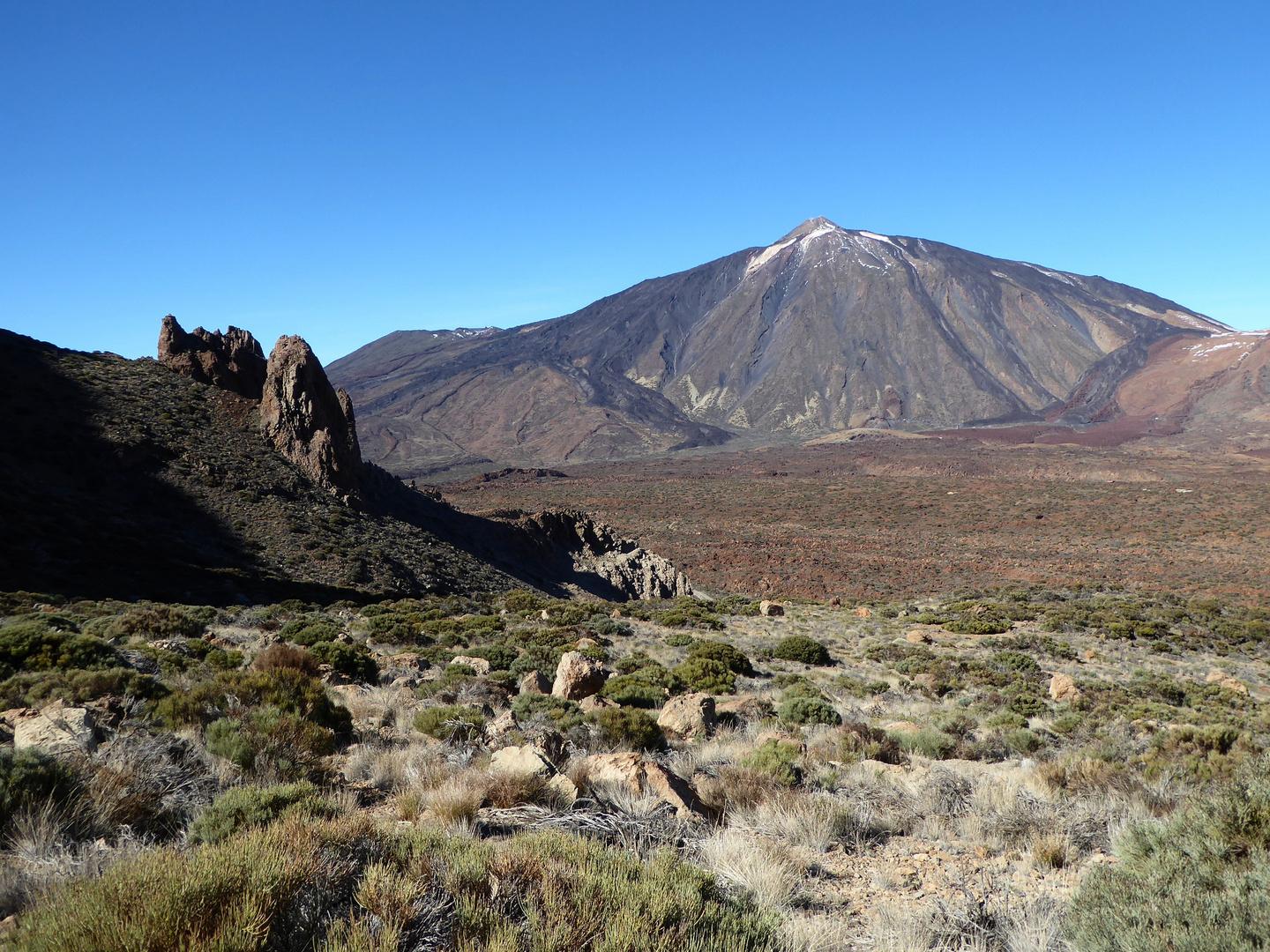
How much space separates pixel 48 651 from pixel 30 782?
17.3ft

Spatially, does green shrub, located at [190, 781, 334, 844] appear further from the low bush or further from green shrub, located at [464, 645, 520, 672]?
green shrub, located at [464, 645, 520, 672]

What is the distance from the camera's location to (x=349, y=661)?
973 cm

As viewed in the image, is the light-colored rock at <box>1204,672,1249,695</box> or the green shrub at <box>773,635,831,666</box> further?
the green shrub at <box>773,635,831,666</box>

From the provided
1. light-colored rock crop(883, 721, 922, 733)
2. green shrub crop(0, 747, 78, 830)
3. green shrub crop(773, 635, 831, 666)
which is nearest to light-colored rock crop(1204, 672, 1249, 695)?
green shrub crop(773, 635, 831, 666)

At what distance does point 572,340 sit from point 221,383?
174662 millimetres

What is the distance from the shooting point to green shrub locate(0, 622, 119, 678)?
7270mm

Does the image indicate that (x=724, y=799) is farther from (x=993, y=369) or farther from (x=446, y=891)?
(x=993, y=369)

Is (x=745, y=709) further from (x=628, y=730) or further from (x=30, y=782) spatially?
(x=30, y=782)

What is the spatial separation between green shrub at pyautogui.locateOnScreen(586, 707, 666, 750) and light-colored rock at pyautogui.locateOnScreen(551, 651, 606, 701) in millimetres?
2118

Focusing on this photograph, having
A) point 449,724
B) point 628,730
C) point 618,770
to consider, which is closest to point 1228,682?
point 628,730

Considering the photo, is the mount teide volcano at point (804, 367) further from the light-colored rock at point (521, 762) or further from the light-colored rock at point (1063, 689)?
the light-colored rock at point (521, 762)

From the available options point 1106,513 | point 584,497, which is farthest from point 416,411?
point 1106,513

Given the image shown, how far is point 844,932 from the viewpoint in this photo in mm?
3270

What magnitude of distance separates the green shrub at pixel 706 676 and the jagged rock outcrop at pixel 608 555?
63.1 ft
